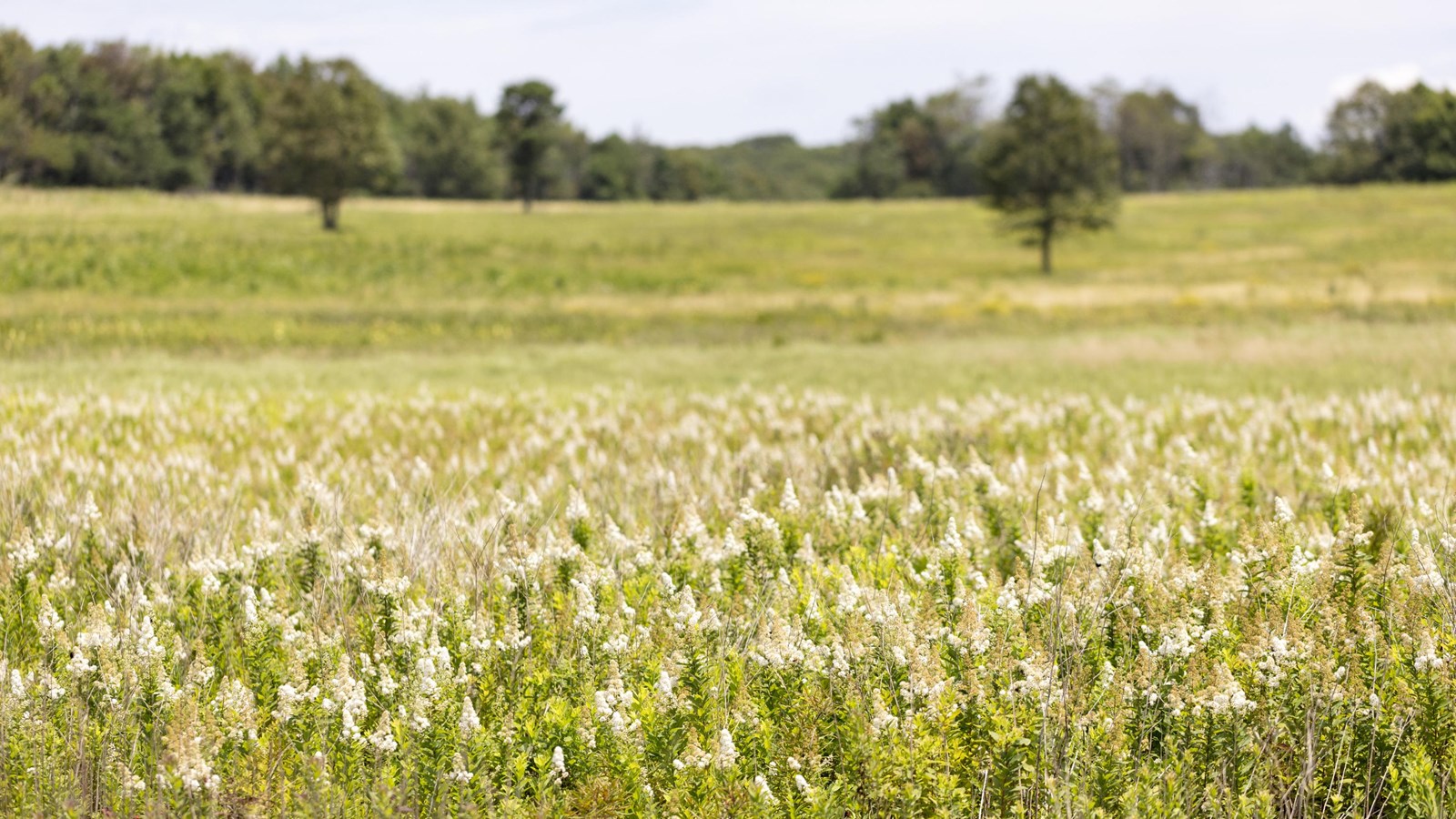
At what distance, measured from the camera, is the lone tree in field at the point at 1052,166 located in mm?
56469

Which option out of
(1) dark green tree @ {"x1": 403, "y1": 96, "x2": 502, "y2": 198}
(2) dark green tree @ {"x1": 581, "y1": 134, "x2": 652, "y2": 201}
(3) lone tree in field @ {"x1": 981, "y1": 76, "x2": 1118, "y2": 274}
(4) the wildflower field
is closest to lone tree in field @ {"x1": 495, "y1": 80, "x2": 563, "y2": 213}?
(1) dark green tree @ {"x1": 403, "y1": 96, "x2": 502, "y2": 198}

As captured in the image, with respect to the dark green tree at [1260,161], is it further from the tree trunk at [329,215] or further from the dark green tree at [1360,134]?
the tree trunk at [329,215]

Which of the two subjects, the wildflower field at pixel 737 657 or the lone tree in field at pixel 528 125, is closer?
the wildflower field at pixel 737 657

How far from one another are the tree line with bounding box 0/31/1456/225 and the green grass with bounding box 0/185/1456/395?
5588 mm

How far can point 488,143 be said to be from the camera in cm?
13025

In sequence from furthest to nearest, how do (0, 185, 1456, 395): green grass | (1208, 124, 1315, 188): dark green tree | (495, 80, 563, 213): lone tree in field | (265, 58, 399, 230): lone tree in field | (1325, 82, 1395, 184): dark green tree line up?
(1208, 124, 1315, 188): dark green tree → (1325, 82, 1395, 184): dark green tree → (495, 80, 563, 213): lone tree in field → (265, 58, 399, 230): lone tree in field → (0, 185, 1456, 395): green grass

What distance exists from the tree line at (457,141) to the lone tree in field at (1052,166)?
3.96 ft

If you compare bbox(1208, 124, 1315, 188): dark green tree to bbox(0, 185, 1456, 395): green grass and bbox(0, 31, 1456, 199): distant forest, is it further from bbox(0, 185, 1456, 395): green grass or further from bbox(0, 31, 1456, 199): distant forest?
bbox(0, 185, 1456, 395): green grass

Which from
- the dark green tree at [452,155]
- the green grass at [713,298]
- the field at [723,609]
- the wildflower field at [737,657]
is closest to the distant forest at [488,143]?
the dark green tree at [452,155]

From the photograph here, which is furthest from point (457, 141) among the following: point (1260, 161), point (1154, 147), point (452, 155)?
point (1260, 161)

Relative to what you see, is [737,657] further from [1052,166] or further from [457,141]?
[457,141]

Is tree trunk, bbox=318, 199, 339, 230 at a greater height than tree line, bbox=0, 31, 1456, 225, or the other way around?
tree line, bbox=0, 31, 1456, 225

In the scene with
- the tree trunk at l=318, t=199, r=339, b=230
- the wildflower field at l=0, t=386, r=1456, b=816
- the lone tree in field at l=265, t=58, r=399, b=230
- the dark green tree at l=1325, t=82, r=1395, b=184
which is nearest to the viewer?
the wildflower field at l=0, t=386, r=1456, b=816

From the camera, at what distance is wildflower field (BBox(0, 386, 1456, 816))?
3.44m
